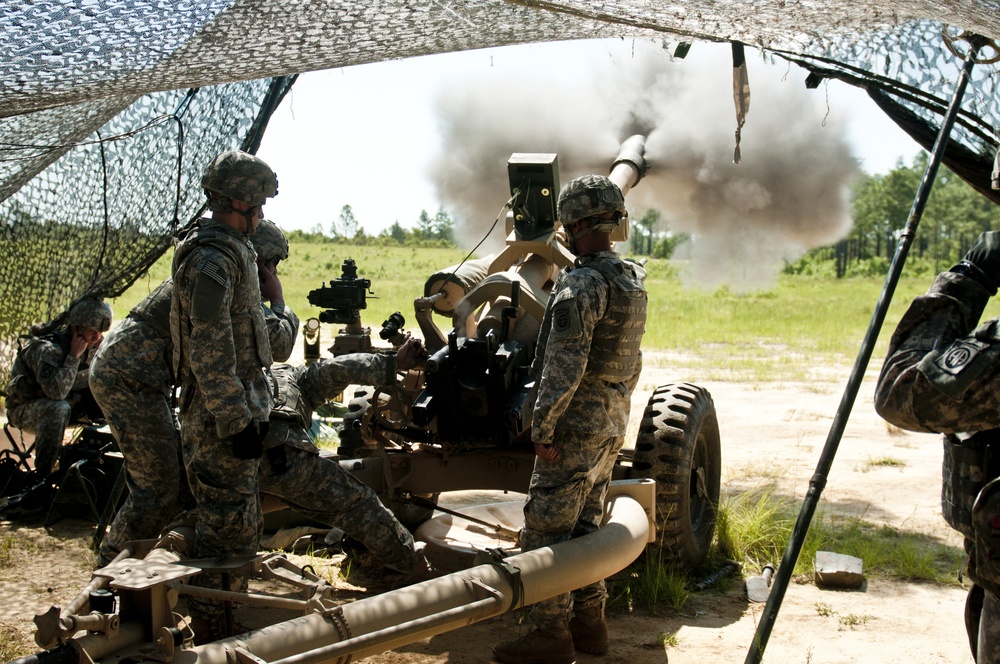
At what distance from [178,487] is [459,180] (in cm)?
556

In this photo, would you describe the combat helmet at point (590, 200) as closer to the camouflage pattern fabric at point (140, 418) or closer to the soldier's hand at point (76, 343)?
the camouflage pattern fabric at point (140, 418)

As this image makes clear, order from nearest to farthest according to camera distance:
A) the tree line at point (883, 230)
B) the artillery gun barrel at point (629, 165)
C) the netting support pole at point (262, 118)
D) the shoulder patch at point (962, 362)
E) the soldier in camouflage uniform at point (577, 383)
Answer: the shoulder patch at point (962, 362) < the soldier in camouflage uniform at point (577, 383) < the netting support pole at point (262, 118) < the artillery gun barrel at point (629, 165) < the tree line at point (883, 230)

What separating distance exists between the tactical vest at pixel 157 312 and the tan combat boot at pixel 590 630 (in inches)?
94.1

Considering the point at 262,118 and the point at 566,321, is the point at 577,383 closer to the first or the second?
the point at 566,321

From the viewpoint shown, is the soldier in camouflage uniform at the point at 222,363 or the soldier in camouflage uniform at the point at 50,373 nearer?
the soldier in camouflage uniform at the point at 222,363

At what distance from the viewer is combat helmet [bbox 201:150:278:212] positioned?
437 centimetres

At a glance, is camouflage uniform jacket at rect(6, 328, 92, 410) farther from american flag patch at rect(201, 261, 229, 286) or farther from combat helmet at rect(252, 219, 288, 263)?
american flag patch at rect(201, 261, 229, 286)

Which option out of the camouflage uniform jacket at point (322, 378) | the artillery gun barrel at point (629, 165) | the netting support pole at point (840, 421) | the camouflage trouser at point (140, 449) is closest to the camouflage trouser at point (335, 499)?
the camouflage uniform jacket at point (322, 378)

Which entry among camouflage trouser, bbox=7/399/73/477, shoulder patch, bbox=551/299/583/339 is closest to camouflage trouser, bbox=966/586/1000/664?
shoulder patch, bbox=551/299/583/339

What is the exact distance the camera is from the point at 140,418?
16.1 ft

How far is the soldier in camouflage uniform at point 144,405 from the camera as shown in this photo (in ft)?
16.0

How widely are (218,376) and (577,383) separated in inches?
58.1

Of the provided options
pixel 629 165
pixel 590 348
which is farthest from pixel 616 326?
pixel 629 165

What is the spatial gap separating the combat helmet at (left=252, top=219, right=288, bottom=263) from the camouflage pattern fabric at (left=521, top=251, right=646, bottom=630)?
1619 mm
